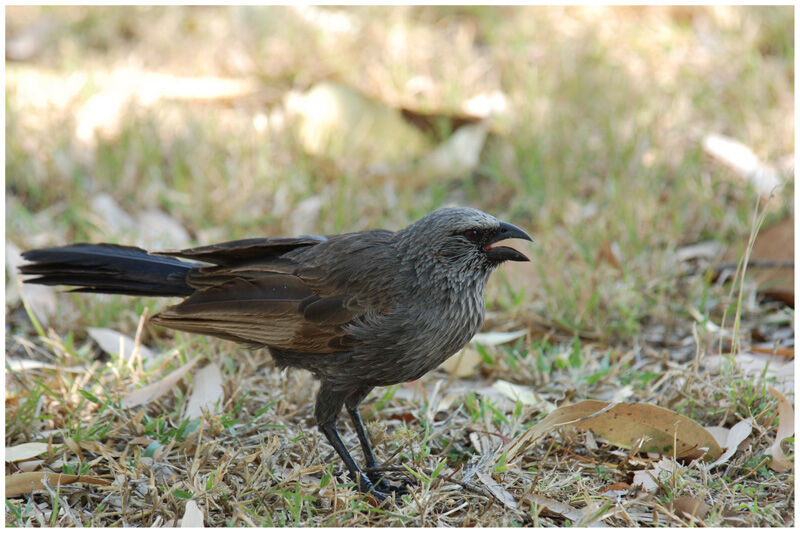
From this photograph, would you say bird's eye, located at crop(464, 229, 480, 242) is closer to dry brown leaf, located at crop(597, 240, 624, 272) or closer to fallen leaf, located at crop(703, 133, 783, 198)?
dry brown leaf, located at crop(597, 240, 624, 272)

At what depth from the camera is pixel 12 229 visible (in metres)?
5.27

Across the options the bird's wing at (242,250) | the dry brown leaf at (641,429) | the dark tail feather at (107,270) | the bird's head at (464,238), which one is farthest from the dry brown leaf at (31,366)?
the dry brown leaf at (641,429)

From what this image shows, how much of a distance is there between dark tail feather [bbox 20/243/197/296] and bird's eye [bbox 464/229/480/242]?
1.23 metres

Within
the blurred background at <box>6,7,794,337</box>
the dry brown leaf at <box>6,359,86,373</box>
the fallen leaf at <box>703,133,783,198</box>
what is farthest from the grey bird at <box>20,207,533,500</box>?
the fallen leaf at <box>703,133,783,198</box>

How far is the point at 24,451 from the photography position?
141 inches

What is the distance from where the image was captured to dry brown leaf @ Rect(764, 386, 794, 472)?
3.47m

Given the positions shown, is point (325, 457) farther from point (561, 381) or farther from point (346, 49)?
point (346, 49)

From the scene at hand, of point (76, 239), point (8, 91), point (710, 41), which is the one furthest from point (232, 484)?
point (710, 41)

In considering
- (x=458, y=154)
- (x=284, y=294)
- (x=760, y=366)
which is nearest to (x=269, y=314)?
(x=284, y=294)

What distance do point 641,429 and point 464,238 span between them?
107cm

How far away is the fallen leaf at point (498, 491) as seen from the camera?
3332 millimetres

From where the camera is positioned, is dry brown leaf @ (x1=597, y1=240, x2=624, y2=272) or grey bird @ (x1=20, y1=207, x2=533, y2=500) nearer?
grey bird @ (x1=20, y1=207, x2=533, y2=500)

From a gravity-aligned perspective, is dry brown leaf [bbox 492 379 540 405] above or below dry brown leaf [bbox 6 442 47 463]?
above

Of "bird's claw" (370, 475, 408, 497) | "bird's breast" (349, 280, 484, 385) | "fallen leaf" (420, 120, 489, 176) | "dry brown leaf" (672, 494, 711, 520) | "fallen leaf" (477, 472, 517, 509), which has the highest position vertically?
"fallen leaf" (420, 120, 489, 176)
